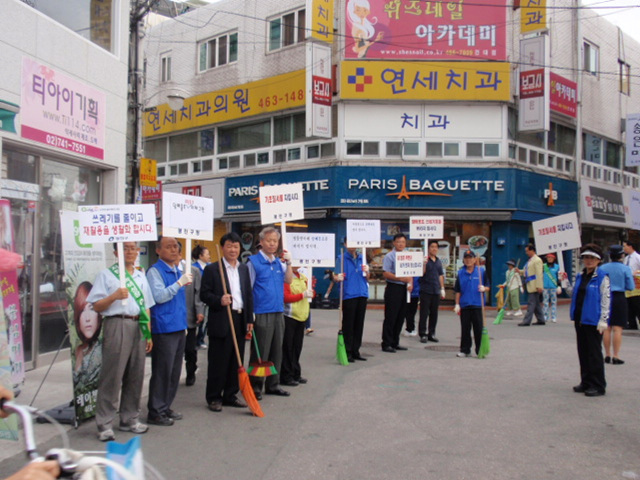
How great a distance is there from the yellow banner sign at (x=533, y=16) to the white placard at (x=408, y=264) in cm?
1180

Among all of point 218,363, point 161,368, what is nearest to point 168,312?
point 161,368

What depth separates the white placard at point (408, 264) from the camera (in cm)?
1057

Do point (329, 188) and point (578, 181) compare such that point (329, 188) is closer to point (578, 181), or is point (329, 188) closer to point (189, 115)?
point (189, 115)

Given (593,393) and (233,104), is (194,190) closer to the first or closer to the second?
(233,104)

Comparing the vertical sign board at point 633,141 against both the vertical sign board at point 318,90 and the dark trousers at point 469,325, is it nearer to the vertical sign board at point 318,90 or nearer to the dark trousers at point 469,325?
the vertical sign board at point 318,90

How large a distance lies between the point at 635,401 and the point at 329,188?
13498 millimetres

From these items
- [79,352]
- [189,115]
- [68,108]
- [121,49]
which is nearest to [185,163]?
[189,115]

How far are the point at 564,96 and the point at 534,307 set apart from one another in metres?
10.3

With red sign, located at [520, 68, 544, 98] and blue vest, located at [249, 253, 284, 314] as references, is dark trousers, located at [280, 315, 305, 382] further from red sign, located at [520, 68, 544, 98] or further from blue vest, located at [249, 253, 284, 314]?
red sign, located at [520, 68, 544, 98]

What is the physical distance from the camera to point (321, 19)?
19.1 meters

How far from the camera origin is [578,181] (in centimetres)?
2252

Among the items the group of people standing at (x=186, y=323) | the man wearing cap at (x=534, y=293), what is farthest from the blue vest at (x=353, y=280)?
the man wearing cap at (x=534, y=293)

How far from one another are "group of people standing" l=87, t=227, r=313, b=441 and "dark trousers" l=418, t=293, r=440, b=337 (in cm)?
440

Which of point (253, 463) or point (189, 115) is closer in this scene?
point (253, 463)
